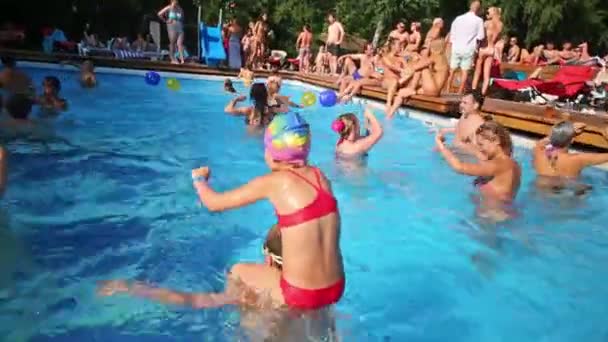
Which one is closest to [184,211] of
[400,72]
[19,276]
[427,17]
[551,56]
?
[19,276]

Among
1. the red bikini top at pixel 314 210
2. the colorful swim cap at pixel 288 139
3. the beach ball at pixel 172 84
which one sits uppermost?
the colorful swim cap at pixel 288 139

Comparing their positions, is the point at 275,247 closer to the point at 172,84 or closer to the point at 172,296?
the point at 172,296

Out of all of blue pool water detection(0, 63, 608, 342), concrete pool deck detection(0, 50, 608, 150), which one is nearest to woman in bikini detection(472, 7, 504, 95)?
concrete pool deck detection(0, 50, 608, 150)

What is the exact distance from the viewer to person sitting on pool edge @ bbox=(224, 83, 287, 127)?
27.7 ft

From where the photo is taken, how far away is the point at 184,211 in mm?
5828

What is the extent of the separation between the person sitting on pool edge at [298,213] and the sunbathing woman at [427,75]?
872 centimetres

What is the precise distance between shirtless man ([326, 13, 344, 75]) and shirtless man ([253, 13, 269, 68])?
91.2 inches

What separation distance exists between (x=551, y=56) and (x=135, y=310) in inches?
703

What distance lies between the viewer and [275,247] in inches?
130

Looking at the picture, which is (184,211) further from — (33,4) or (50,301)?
(33,4)

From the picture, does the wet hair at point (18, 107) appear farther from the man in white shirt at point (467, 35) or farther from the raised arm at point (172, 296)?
the man in white shirt at point (467, 35)

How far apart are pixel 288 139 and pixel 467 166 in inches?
106

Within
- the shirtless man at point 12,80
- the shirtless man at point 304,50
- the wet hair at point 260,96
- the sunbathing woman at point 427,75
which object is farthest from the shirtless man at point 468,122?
the shirtless man at point 304,50

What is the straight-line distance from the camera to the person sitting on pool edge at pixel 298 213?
2.92 m
